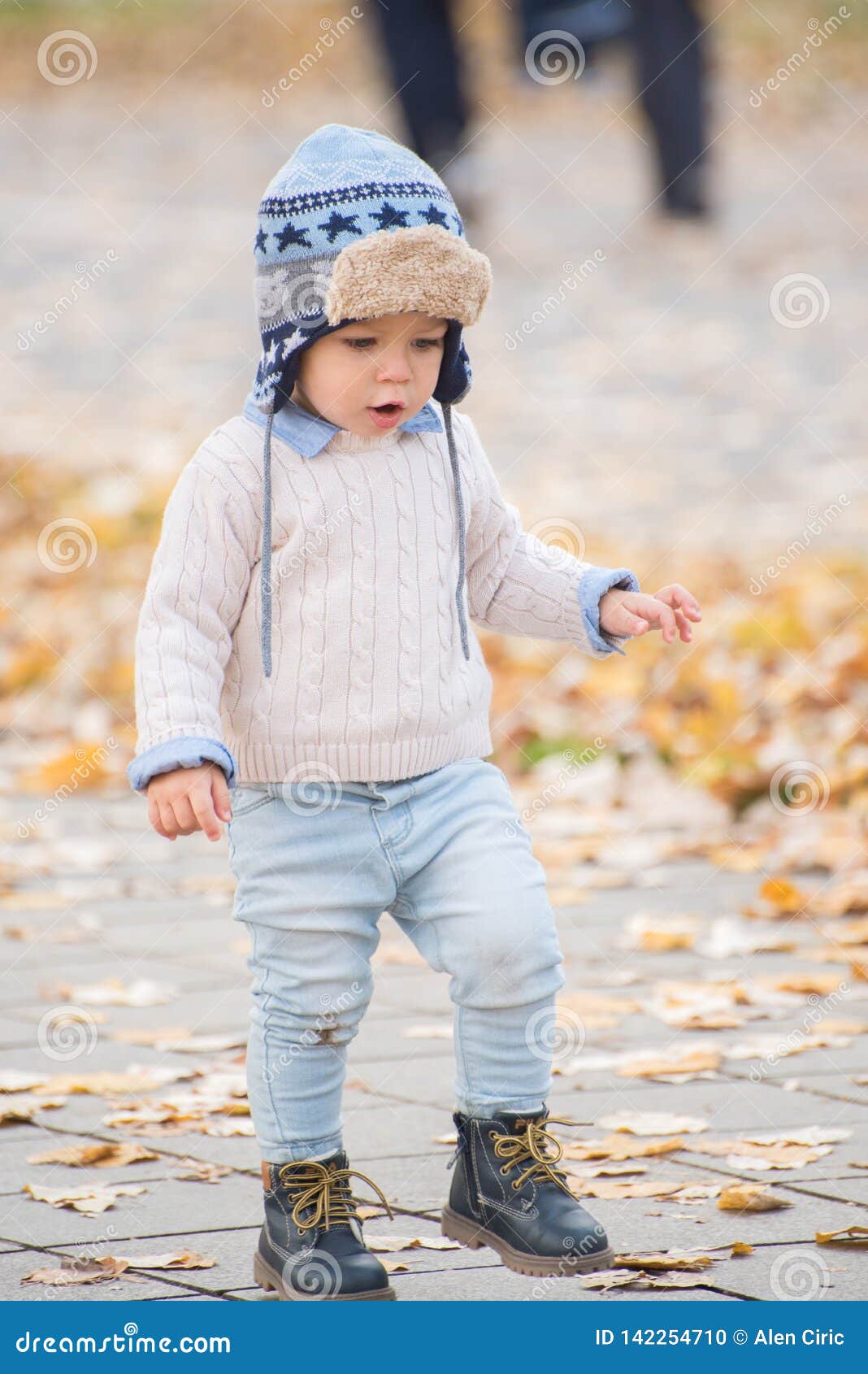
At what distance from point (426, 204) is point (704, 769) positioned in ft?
9.36

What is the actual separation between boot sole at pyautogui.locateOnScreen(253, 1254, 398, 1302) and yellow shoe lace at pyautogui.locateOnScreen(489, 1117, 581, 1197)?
8.6 inches

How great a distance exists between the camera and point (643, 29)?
11.4m

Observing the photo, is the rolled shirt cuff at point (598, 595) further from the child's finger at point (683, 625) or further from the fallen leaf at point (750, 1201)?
the fallen leaf at point (750, 1201)

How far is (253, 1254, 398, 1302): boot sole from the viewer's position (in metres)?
2.27

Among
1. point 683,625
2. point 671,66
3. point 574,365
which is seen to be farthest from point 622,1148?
point 671,66

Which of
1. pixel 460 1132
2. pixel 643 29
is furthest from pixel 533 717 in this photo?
pixel 643 29

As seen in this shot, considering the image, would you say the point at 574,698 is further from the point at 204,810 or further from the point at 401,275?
the point at 204,810

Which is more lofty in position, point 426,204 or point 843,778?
point 426,204

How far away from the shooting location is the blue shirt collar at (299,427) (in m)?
2.39

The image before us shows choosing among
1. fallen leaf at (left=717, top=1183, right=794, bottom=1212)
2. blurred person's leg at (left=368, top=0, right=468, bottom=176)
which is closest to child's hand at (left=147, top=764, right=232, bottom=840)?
fallen leaf at (left=717, top=1183, right=794, bottom=1212)

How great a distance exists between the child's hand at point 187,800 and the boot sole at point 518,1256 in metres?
0.66

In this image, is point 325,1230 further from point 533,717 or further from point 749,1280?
point 533,717

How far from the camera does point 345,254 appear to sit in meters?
2.30

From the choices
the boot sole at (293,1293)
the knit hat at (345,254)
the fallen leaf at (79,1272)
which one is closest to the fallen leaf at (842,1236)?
the boot sole at (293,1293)
